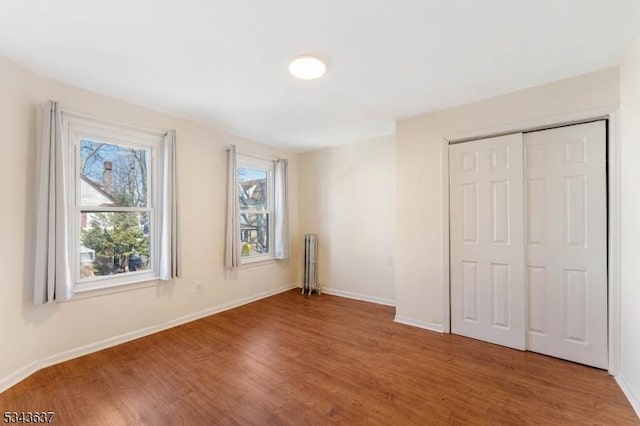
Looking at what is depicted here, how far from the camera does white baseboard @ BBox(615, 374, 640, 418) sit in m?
1.86

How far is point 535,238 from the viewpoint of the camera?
105 inches

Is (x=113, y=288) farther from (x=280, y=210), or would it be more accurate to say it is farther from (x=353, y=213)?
(x=353, y=213)

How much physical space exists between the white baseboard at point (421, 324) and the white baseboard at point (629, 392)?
135cm

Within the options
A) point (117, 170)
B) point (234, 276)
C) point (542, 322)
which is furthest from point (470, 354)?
point (117, 170)

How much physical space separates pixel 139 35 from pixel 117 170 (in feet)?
5.46

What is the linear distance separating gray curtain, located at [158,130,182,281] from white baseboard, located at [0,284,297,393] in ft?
1.91

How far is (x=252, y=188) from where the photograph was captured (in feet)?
15.0

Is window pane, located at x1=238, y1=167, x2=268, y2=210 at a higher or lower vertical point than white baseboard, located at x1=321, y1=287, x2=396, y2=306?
higher

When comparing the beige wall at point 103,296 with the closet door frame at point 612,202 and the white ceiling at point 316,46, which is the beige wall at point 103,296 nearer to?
the white ceiling at point 316,46

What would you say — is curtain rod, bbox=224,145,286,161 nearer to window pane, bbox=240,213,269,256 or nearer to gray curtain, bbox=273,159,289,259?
gray curtain, bbox=273,159,289,259

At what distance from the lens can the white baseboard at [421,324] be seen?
10.4ft

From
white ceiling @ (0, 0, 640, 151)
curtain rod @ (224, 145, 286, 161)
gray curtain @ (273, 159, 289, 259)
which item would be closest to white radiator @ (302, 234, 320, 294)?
gray curtain @ (273, 159, 289, 259)

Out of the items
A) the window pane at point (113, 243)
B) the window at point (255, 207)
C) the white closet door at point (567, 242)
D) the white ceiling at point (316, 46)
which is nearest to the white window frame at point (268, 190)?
the window at point (255, 207)

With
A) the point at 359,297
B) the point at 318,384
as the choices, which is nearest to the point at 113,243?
the point at 318,384
